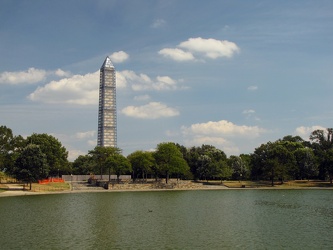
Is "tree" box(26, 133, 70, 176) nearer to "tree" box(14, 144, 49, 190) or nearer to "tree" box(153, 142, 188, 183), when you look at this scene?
"tree" box(14, 144, 49, 190)

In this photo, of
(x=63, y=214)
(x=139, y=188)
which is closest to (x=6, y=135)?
(x=139, y=188)

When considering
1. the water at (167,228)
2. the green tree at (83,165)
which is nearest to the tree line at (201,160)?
the green tree at (83,165)

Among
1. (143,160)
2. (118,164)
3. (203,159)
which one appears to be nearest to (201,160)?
(203,159)

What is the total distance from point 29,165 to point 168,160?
42.5m

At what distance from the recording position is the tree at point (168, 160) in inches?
4254

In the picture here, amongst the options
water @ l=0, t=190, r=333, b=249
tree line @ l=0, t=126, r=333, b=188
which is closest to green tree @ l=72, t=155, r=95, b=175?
tree line @ l=0, t=126, r=333, b=188

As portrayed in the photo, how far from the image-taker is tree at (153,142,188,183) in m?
108

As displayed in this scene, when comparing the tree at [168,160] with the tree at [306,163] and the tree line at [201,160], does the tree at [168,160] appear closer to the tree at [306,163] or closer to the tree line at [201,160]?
the tree line at [201,160]

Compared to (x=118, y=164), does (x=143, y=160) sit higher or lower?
higher

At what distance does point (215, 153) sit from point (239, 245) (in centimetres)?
10716

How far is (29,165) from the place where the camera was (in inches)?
3223

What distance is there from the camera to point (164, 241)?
1136 inches

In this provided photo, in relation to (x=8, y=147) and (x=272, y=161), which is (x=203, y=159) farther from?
(x=8, y=147)

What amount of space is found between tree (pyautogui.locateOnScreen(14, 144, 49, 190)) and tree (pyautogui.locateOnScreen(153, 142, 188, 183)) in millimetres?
37682
